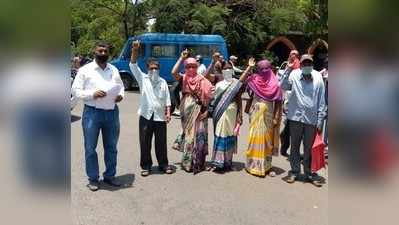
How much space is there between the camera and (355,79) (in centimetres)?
143

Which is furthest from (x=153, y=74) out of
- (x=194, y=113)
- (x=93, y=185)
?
(x=93, y=185)

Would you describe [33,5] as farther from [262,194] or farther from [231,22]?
[231,22]

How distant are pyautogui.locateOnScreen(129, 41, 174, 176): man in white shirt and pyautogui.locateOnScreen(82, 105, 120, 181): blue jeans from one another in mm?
551

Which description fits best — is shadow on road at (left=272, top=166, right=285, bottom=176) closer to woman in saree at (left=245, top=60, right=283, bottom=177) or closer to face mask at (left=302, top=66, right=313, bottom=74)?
woman in saree at (left=245, top=60, right=283, bottom=177)

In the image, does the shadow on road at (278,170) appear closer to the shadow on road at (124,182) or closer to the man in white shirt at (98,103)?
the shadow on road at (124,182)

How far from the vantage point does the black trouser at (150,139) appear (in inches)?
236

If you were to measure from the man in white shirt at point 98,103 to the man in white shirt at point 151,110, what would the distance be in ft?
1.81

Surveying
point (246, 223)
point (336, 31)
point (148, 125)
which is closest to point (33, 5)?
point (336, 31)

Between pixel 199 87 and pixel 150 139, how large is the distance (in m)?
0.90

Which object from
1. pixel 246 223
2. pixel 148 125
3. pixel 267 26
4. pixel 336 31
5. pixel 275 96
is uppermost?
pixel 267 26

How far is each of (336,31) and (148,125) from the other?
184 inches

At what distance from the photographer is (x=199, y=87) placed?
241 inches

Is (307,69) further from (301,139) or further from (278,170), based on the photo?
(278,170)

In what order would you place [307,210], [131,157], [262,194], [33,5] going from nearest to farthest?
[33,5], [307,210], [262,194], [131,157]
